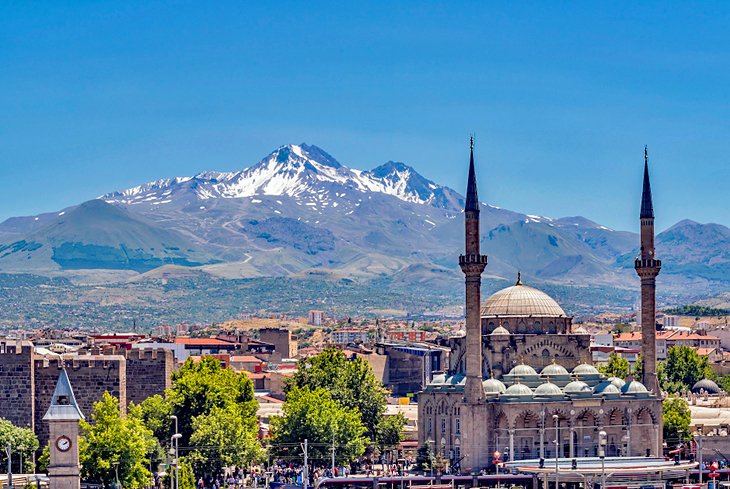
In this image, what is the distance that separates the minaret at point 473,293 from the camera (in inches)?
3561

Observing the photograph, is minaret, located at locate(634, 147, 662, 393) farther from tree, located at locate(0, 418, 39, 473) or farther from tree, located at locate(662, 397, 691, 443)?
tree, located at locate(0, 418, 39, 473)

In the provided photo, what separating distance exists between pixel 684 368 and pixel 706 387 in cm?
906

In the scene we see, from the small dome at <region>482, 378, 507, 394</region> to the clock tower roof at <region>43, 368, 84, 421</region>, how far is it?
1373 inches

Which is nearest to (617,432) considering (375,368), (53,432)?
(53,432)

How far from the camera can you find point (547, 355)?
99.1 metres

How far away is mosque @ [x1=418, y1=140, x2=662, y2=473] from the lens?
296 ft

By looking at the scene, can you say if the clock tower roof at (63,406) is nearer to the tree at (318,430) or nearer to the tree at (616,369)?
the tree at (318,430)

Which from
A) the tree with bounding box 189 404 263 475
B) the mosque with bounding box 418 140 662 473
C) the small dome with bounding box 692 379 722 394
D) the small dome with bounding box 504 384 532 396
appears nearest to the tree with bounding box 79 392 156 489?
→ the tree with bounding box 189 404 263 475

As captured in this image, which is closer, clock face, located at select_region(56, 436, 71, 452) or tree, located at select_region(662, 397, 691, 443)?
clock face, located at select_region(56, 436, 71, 452)

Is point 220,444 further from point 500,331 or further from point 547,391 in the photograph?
point 500,331

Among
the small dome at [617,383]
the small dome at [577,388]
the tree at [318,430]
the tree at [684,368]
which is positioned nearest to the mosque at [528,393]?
the small dome at [577,388]

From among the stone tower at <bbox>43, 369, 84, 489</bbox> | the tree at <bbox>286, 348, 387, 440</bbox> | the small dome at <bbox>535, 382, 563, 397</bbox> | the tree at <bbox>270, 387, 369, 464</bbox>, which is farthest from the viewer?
the tree at <bbox>286, 348, 387, 440</bbox>

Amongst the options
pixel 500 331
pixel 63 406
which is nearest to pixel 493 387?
pixel 500 331

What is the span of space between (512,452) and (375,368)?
243 ft
